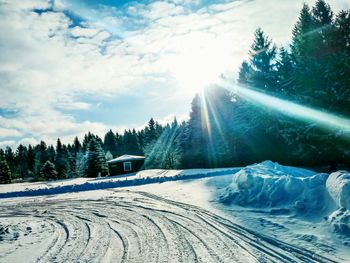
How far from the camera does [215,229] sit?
8.44 meters

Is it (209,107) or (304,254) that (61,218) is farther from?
(209,107)

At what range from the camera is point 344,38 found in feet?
87.1

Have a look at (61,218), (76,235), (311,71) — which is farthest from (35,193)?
(311,71)

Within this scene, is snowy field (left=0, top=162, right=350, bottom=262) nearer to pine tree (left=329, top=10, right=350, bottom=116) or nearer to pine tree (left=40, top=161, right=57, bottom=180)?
pine tree (left=329, top=10, right=350, bottom=116)

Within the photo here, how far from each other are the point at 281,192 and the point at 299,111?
21.3 m

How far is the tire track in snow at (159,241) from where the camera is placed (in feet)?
20.5

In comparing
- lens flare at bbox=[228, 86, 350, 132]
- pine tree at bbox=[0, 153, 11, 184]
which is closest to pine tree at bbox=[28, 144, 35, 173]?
pine tree at bbox=[0, 153, 11, 184]

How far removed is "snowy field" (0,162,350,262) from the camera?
6465 millimetres

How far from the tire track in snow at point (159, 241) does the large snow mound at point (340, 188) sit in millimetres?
2244

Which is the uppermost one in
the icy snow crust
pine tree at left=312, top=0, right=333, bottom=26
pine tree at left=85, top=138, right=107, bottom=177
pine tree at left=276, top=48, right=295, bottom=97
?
pine tree at left=312, top=0, right=333, bottom=26

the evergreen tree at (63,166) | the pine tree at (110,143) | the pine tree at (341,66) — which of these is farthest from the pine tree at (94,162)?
the pine tree at (110,143)

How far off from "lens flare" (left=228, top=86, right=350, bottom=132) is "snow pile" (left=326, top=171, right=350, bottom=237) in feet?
62.5

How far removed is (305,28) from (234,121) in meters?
17.5

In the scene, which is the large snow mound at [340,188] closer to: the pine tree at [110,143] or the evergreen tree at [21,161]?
the pine tree at [110,143]
